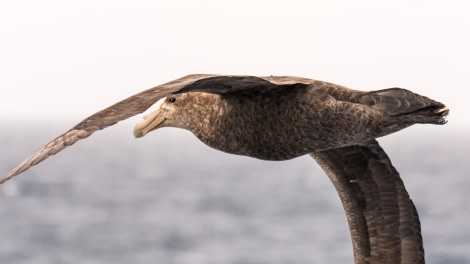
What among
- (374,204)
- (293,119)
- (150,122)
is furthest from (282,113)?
(374,204)

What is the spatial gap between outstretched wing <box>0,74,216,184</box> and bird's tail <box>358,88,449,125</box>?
218 cm

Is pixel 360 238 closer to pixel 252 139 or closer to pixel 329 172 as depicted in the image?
pixel 329 172

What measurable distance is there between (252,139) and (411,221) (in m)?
2.62

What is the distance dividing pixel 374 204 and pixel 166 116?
2.79m

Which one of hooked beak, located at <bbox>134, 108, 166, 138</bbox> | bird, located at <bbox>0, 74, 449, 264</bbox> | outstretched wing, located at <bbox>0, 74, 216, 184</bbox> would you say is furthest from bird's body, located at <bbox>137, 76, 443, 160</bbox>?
outstretched wing, located at <bbox>0, 74, 216, 184</bbox>

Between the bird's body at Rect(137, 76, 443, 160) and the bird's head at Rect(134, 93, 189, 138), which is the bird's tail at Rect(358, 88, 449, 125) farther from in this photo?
the bird's head at Rect(134, 93, 189, 138)

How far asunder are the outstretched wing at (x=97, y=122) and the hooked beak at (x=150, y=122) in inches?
76.2

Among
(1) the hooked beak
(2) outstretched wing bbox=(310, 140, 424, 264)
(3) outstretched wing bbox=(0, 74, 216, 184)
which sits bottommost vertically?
(2) outstretched wing bbox=(310, 140, 424, 264)

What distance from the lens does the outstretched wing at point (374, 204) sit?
1120 centimetres

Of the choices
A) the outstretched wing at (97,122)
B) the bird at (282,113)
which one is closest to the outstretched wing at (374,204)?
the bird at (282,113)

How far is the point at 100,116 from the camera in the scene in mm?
7734

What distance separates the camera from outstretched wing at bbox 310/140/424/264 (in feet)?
36.8

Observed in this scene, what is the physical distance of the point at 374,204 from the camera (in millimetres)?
11422

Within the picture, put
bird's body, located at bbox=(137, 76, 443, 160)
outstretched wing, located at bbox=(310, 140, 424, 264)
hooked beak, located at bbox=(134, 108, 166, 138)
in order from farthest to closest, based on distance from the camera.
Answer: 1. outstretched wing, located at bbox=(310, 140, 424, 264)
2. hooked beak, located at bbox=(134, 108, 166, 138)
3. bird's body, located at bbox=(137, 76, 443, 160)
